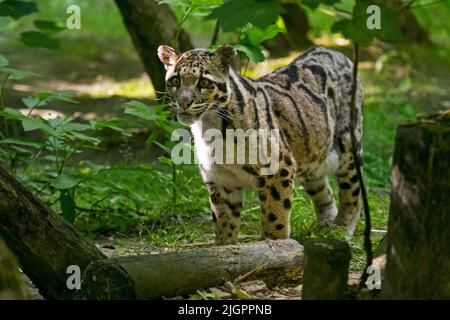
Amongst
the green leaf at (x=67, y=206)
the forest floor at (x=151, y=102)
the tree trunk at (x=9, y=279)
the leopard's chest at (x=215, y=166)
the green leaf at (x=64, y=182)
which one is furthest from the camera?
the forest floor at (x=151, y=102)

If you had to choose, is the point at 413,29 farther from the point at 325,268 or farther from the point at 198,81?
the point at 325,268

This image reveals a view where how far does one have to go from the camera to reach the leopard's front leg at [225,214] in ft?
26.2

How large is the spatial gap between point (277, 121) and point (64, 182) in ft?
6.56

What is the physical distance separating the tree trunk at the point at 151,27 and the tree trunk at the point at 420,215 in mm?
5209

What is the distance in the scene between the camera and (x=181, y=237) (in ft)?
27.5

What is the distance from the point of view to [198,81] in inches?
284

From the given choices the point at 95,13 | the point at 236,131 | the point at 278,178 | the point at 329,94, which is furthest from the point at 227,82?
the point at 95,13

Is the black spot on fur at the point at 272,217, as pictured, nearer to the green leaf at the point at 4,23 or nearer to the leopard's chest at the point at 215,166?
the leopard's chest at the point at 215,166

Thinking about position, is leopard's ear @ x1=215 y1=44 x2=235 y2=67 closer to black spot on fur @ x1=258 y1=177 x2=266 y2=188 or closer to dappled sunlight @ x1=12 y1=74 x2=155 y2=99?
black spot on fur @ x1=258 y1=177 x2=266 y2=188

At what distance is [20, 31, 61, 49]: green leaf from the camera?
768cm

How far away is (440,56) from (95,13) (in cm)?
974

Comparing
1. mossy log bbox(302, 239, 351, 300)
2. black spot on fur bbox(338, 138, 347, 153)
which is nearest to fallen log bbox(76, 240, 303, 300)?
mossy log bbox(302, 239, 351, 300)

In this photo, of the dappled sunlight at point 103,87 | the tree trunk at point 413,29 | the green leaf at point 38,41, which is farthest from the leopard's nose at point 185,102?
the tree trunk at point 413,29

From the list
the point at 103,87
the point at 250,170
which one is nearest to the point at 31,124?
the point at 250,170
